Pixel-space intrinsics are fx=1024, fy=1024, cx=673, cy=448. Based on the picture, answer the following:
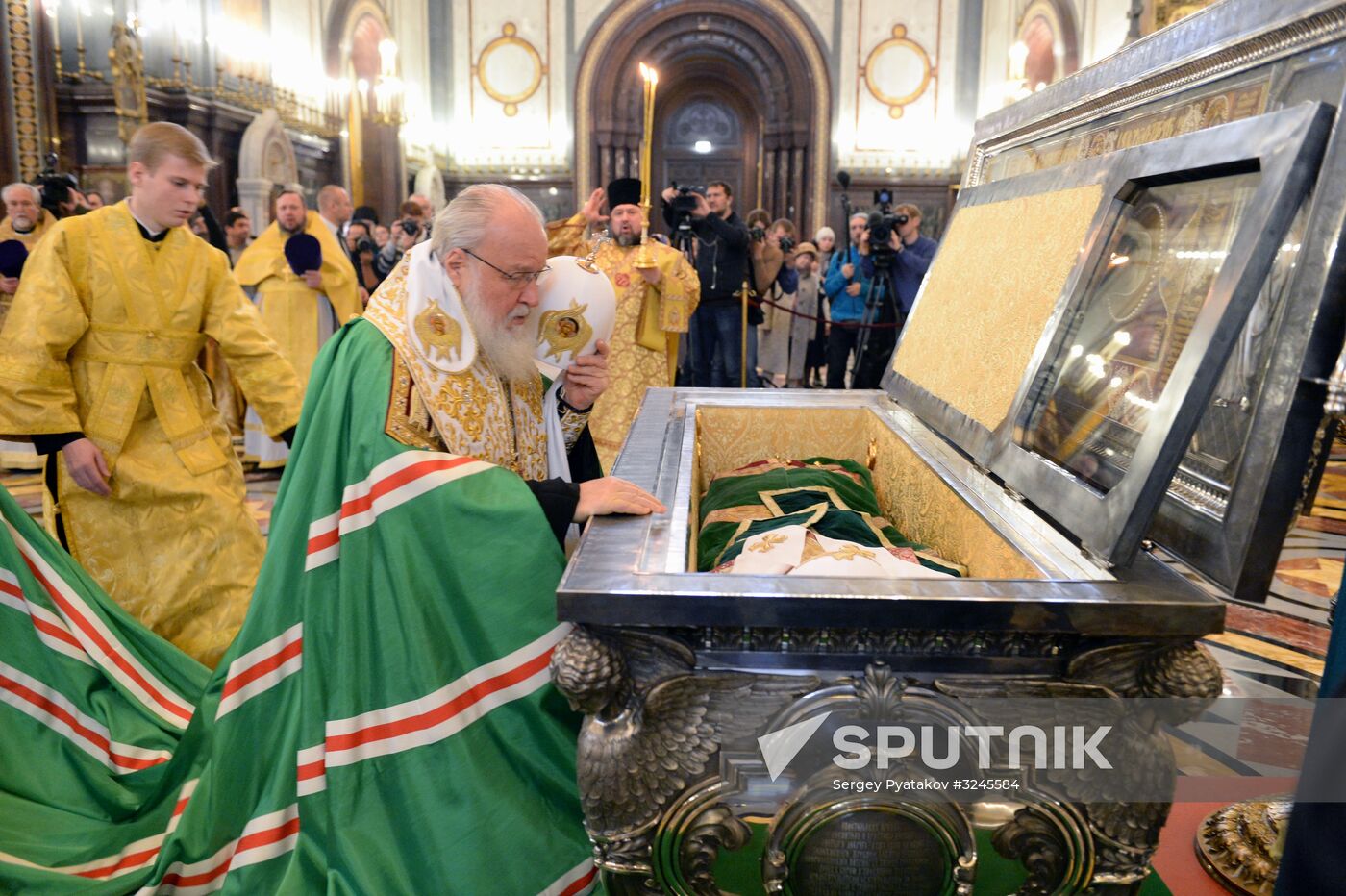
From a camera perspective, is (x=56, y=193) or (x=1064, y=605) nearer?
(x=1064, y=605)

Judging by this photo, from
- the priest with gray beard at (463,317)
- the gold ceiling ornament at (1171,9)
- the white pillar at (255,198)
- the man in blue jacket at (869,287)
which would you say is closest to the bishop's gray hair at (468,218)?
the priest with gray beard at (463,317)

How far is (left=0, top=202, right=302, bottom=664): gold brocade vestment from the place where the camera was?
9.93 ft

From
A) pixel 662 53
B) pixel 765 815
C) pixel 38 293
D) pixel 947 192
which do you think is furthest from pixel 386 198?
pixel 765 815

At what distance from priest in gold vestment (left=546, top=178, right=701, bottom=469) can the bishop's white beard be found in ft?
10.4

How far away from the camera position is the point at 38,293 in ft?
9.73

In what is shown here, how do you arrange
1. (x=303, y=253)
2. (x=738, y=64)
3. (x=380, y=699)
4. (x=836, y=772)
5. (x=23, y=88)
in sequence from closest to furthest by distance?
(x=836, y=772)
(x=380, y=699)
(x=303, y=253)
(x=23, y=88)
(x=738, y=64)

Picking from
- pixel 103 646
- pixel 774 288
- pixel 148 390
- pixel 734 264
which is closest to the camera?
pixel 103 646

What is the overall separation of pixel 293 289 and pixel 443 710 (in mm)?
5009

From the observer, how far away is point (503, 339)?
2.06 m

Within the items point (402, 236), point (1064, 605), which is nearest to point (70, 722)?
point (1064, 605)

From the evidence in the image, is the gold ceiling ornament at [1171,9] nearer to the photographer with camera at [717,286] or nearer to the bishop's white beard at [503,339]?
the photographer with camera at [717,286]

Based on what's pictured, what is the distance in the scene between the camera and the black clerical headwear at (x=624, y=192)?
5.31 m

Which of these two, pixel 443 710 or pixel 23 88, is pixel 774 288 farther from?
pixel 443 710

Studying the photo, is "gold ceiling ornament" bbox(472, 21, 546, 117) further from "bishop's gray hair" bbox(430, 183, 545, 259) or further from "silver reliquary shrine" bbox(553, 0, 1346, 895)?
"silver reliquary shrine" bbox(553, 0, 1346, 895)
